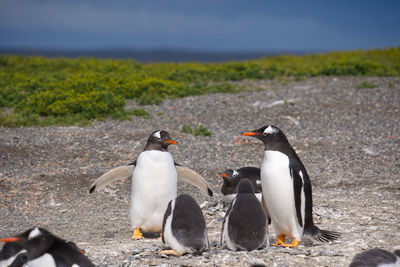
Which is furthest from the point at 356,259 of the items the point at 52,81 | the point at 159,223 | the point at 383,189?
the point at 52,81

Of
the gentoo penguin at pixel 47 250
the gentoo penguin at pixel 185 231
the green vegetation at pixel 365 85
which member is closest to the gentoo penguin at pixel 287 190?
the gentoo penguin at pixel 185 231

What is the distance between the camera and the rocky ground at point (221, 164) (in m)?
5.53

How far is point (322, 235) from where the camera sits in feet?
18.7

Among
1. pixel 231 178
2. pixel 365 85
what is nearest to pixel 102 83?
pixel 365 85

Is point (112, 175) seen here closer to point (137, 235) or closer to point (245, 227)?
point (137, 235)

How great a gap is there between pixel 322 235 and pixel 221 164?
4546mm

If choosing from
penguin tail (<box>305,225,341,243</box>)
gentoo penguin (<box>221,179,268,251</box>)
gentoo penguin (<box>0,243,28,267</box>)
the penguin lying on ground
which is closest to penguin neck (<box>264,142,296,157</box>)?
gentoo penguin (<box>221,179,268,251</box>)

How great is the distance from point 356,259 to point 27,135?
28.6 feet

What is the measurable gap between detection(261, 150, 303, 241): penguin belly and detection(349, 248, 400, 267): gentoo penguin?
3.90 ft

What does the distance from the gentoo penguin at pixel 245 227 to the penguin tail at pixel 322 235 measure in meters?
0.74

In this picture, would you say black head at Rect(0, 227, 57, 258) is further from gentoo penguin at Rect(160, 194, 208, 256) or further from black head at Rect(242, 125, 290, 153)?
black head at Rect(242, 125, 290, 153)

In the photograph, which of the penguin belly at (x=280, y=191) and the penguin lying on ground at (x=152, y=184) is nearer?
the penguin belly at (x=280, y=191)

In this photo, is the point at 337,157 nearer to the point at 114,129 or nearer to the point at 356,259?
the point at 114,129

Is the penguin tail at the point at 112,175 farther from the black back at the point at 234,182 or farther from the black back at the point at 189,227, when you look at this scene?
the black back at the point at 189,227
